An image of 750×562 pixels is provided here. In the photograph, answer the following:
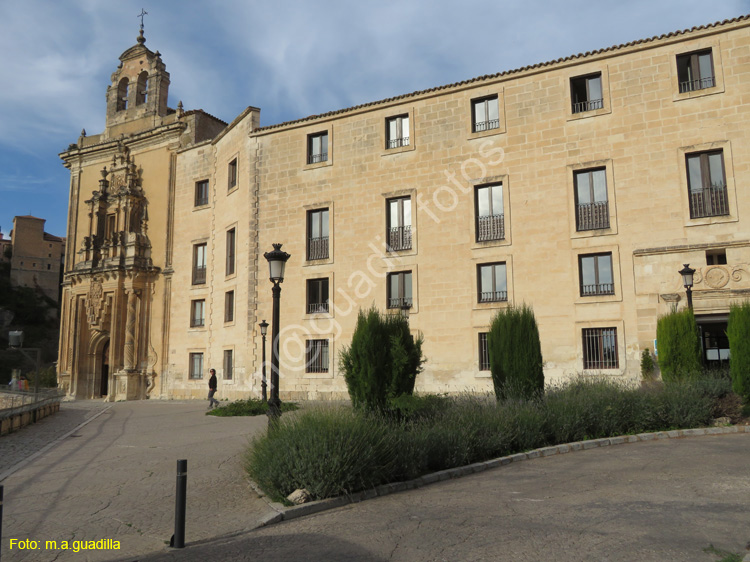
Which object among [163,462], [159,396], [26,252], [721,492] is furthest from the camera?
[26,252]

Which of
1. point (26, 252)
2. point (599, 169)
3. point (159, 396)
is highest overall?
point (26, 252)

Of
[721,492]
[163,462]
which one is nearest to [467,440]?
[721,492]

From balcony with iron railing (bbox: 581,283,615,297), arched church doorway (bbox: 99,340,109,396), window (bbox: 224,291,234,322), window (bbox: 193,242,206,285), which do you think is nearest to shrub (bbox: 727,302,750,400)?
balcony with iron railing (bbox: 581,283,615,297)

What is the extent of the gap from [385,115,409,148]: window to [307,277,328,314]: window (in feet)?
19.1

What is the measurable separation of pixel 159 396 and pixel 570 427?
23524mm

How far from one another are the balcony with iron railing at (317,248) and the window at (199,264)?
25.1 feet

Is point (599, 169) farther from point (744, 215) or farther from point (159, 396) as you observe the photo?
point (159, 396)

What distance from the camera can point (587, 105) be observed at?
20.2m

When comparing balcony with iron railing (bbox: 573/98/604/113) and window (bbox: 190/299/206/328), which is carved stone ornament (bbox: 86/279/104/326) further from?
balcony with iron railing (bbox: 573/98/604/113)

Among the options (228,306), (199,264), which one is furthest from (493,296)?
(199,264)

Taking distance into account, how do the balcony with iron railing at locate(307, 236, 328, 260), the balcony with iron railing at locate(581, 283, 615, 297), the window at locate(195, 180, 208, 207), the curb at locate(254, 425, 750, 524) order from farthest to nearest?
the window at locate(195, 180, 208, 207), the balcony with iron railing at locate(307, 236, 328, 260), the balcony with iron railing at locate(581, 283, 615, 297), the curb at locate(254, 425, 750, 524)

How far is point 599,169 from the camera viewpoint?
779 inches

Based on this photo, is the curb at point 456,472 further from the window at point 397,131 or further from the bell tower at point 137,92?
the bell tower at point 137,92

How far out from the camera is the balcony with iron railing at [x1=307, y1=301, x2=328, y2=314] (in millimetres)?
23219
